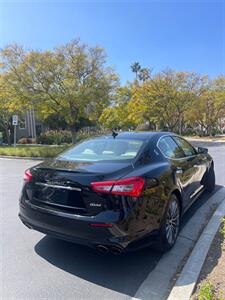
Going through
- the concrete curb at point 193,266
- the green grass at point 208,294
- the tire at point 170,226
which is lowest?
the concrete curb at point 193,266

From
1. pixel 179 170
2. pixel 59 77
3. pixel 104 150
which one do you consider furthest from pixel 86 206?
pixel 59 77

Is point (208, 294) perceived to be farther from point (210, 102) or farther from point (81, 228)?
point (210, 102)

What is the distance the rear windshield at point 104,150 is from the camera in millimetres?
3674

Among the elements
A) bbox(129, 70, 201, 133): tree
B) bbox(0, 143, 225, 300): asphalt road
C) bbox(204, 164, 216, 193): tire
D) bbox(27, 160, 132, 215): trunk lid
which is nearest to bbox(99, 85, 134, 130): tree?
bbox(129, 70, 201, 133): tree

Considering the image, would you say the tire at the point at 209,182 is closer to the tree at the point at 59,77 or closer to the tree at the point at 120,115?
the tree at the point at 59,77

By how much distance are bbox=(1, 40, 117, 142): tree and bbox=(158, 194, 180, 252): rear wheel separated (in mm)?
14519

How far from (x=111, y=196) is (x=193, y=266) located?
1312 millimetres

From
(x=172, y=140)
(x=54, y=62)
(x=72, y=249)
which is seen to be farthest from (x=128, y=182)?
(x=54, y=62)

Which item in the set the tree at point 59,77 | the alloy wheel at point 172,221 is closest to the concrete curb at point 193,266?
the alloy wheel at point 172,221

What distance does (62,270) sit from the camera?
320cm

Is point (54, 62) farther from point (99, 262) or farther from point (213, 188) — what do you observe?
point (99, 262)

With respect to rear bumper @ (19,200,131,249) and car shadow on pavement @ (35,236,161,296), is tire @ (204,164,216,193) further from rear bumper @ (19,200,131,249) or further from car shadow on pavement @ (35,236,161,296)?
rear bumper @ (19,200,131,249)

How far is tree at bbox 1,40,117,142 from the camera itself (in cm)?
1722

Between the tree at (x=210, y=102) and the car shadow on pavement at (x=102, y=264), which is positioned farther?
the tree at (x=210, y=102)
